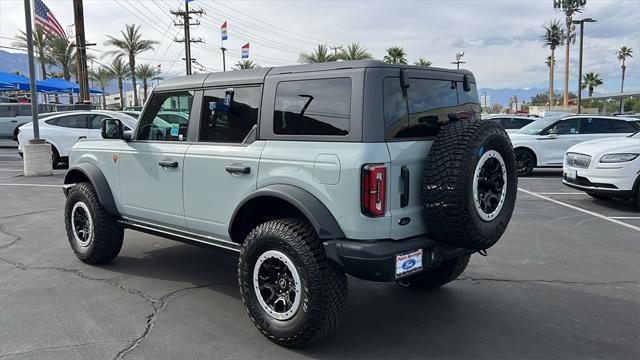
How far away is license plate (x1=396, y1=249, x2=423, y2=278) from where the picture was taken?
10.9ft

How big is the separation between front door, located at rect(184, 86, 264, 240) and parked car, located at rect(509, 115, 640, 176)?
1049 cm

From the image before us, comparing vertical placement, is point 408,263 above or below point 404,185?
below

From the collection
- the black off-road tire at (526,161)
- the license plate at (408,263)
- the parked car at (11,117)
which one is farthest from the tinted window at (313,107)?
the parked car at (11,117)

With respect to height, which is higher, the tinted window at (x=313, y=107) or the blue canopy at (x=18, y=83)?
the blue canopy at (x=18, y=83)

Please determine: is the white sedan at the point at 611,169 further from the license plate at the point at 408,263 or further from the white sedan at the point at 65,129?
the white sedan at the point at 65,129

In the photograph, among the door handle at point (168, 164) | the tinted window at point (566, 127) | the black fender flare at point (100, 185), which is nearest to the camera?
the door handle at point (168, 164)

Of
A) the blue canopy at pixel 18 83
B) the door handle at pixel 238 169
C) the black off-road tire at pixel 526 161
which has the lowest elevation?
the black off-road tire at pixel 526 161

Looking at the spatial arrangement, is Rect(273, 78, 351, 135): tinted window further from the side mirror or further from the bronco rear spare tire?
the side mirror

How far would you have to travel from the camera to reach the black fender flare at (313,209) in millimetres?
3354

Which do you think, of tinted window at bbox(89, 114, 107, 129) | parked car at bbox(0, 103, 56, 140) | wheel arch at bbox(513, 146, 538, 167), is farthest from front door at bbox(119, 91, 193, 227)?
parked car at bbox(0, 103, 56, 140)

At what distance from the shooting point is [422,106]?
3742 millimetres

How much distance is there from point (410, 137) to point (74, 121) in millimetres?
12944

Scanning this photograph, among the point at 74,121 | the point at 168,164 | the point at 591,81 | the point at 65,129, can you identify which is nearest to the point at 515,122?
the point at 74,121

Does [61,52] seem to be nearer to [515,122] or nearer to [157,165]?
[515,122]
